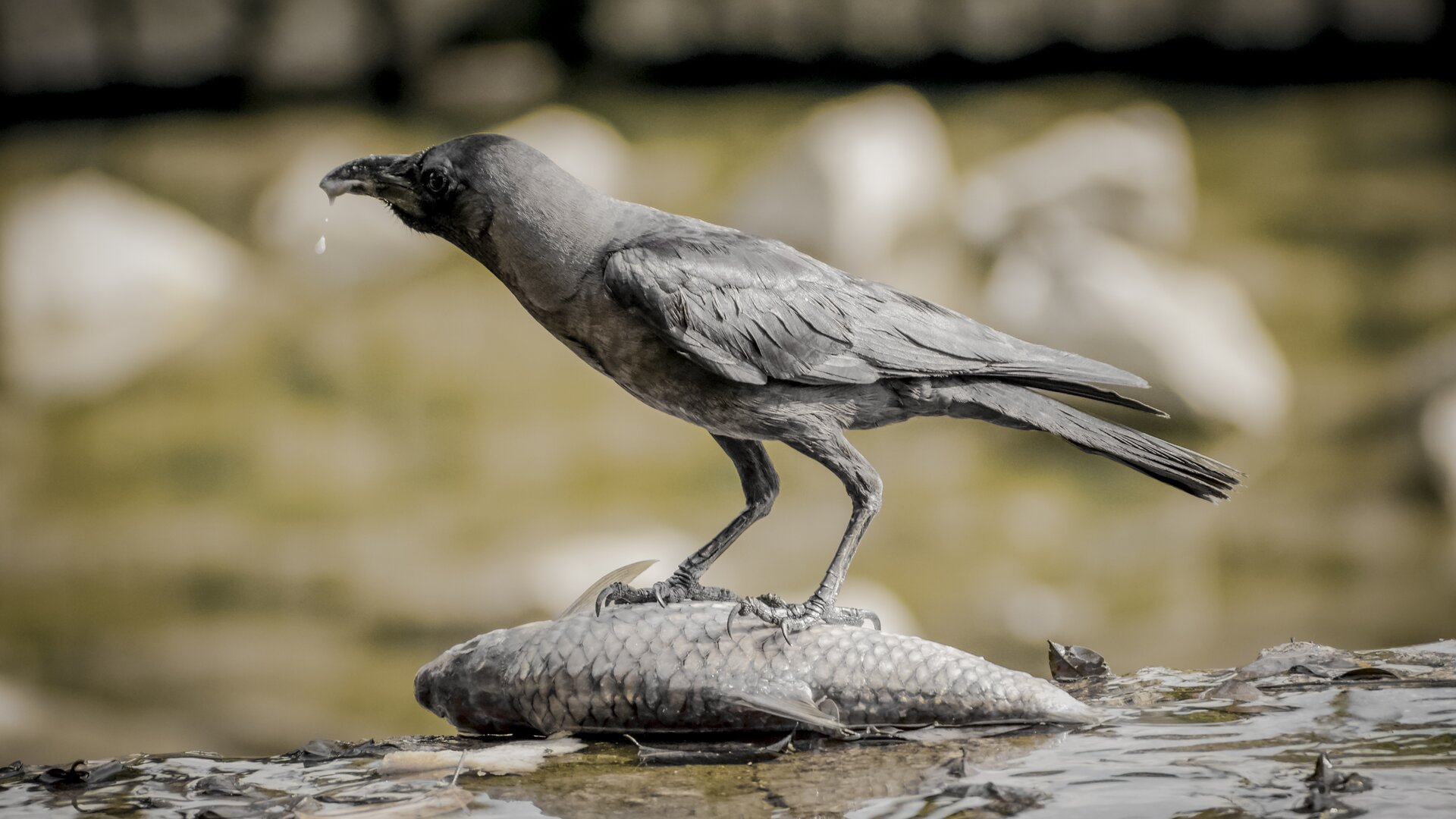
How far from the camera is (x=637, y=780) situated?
2.18 m

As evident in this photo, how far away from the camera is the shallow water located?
1947mm

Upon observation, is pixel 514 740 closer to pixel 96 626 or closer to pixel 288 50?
pixel 96 626

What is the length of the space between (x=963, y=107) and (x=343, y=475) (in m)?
4.47

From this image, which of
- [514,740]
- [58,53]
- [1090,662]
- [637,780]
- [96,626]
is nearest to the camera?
[637,780]

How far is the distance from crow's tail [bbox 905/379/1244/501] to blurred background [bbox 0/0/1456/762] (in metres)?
3.32

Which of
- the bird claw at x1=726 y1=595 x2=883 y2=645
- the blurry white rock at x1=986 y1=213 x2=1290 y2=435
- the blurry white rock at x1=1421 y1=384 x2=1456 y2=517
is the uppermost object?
the blurry white rock at x1=986 y1=213 x2=1290 y2=435

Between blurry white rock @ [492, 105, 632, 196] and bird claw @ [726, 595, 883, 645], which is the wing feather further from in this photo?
blurry white rock @ [492, 105, 632, 196]

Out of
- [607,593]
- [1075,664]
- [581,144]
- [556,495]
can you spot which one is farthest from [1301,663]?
[581,144]

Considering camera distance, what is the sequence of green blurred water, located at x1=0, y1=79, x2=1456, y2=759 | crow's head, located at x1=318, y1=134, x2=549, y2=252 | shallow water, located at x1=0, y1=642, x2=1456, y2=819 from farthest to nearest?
green blurred water, located at x1=0, y1=79, x2=1456, y2=759, crow's head, located at x1=318, y1=134, x2=549, y2=252, shallow water, located at x1=0, y1=642, x2=1456, y2=819

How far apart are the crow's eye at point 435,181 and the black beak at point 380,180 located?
3 centimetres

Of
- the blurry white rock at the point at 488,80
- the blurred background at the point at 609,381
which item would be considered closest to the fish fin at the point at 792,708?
the blurred background at the point at 609,381

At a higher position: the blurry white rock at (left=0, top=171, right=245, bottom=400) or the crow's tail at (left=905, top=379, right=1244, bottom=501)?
the blurry white rock at (left=0, top=171, right=245, bottom=400)

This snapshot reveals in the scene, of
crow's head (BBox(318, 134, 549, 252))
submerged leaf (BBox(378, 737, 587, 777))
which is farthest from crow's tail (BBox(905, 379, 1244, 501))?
submerged leaf (BBox(378, 737, 587, 777))

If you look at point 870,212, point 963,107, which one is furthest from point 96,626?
point 963,107
